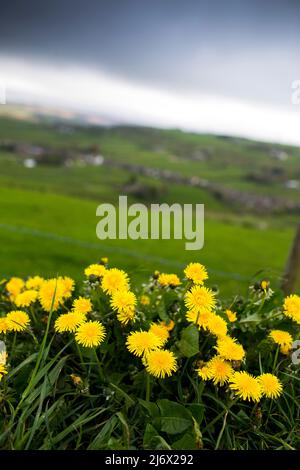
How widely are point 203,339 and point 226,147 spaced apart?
132689 millimetres

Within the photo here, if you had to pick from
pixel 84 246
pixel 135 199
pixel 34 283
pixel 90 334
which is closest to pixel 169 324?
pixel 90 334

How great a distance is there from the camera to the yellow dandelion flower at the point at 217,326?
1.64 m

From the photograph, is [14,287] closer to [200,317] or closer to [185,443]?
[200,317]

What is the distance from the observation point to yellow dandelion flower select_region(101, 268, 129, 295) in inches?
69.1

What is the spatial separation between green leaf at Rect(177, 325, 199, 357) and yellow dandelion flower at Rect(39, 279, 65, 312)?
51 cm

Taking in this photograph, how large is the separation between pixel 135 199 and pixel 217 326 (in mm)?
64110

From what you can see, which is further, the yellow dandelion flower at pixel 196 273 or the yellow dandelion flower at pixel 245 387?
the yellow dandelion flower at pixel 196 273

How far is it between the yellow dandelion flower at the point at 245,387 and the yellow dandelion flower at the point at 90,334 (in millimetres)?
443

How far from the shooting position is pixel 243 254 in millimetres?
24688

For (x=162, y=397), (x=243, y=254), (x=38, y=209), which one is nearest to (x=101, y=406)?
(x=162, y=397)

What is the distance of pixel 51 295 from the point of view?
1.81 m

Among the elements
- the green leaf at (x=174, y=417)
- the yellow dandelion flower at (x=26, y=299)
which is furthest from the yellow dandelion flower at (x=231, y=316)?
the yellow dandelion flower at (x=26, y=299)

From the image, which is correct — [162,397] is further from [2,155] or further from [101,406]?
[2,155]

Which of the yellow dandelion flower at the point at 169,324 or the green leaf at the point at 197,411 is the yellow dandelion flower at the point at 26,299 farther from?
the green leaf at the point at 197,411
